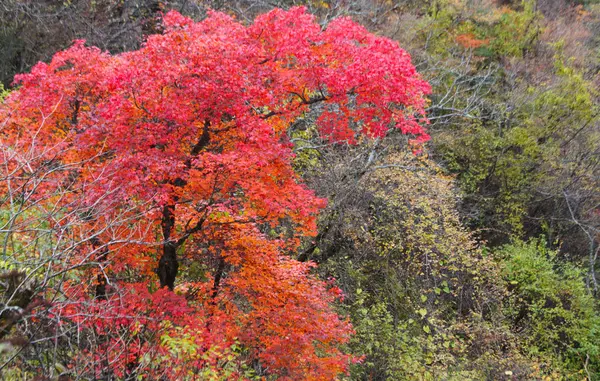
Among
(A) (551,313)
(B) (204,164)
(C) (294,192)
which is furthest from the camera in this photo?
(A) (551,313)

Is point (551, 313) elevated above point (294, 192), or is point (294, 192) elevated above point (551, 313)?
point (294, 192)

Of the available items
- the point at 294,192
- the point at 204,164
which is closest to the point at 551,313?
the point at 294,192

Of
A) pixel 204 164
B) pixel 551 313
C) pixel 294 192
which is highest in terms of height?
pixel 204 164

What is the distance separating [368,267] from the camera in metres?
14.0

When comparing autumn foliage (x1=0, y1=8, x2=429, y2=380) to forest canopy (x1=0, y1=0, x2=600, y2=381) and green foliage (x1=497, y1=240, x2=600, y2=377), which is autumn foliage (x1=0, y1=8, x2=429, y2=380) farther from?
green foliage (x1=497, y1=240, x2=600, y2=377)

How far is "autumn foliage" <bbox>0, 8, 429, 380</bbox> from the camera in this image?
6.79 metres

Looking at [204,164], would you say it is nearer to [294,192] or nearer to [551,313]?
[294,192]

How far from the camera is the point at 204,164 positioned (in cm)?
714

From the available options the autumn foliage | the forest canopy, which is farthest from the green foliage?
the autumn foliage

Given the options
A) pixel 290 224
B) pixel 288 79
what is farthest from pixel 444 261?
pixel 288 79

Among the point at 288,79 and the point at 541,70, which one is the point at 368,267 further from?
the point at 541,70

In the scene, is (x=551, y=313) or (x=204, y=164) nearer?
(x=204, y=164)

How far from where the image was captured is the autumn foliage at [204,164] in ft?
22.3

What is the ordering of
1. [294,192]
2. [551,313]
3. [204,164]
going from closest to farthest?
[204,164] → [294,192] → [551,313]
